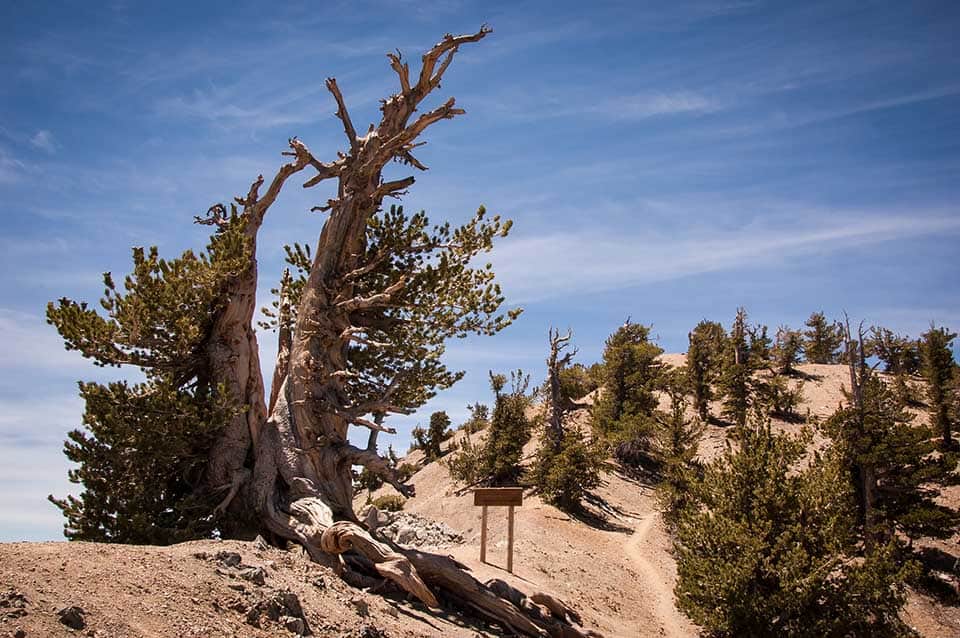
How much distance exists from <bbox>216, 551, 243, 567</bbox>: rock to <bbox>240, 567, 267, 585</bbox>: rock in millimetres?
243

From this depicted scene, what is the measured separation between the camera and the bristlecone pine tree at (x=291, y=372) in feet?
39.1

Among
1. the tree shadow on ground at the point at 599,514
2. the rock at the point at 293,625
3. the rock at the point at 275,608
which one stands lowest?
the tree shadow on ground at the point at 599,514

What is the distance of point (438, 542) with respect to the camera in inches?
708

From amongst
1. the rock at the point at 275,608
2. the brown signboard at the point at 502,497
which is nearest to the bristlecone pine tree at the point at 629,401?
the brown signboard at the point at 502,497

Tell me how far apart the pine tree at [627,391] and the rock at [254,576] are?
78.3ft

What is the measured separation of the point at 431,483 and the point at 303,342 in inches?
768

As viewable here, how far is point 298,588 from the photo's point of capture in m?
9.40

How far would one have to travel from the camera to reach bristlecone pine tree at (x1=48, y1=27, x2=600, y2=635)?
39.1ft

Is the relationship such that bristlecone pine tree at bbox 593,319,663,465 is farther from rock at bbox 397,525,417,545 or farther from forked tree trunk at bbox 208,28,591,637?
forked tree trunk at bbox 208,28,591,637

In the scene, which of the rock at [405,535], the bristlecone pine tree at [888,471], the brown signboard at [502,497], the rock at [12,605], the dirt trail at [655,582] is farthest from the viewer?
the bristlecone pine tree at [888,471]

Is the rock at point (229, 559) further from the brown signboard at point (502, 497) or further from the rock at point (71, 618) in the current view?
the brown signboard at point (502, 497)

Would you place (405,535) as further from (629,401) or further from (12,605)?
(629,401)

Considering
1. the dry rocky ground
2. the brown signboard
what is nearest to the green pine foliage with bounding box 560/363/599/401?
the dry rocky ground

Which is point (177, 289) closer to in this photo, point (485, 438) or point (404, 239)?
point (404, 239)
